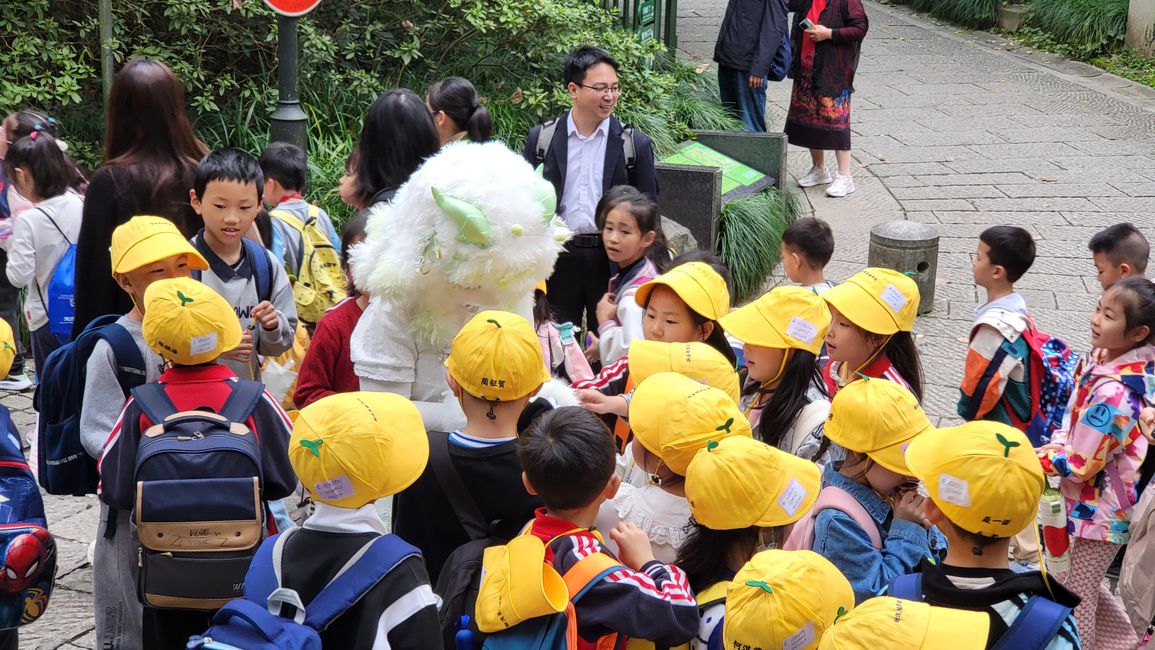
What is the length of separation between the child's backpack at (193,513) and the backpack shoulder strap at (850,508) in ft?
5.07

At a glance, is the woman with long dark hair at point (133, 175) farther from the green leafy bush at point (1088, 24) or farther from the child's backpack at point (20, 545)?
the green leafy bush at point (1088, 24)

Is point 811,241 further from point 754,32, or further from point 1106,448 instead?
point 754,32

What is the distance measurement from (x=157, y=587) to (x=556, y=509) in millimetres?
1111

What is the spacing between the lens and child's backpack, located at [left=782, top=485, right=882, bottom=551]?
3160 millimetres

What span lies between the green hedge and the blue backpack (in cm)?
532

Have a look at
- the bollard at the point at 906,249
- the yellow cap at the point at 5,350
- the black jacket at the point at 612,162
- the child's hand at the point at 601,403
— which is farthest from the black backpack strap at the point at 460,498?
the bollard at the point at 906,249

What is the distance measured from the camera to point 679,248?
7453mm

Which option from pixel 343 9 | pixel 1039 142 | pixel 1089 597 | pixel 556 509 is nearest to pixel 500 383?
pixel 556 509

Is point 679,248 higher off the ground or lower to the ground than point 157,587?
lower

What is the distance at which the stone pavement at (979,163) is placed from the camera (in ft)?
26.6

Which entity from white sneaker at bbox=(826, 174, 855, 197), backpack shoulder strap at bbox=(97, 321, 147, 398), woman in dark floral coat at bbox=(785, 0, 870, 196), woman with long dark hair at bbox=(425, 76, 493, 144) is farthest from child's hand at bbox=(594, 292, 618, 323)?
white sneaker at bbox=(826, 174, 855, 197)

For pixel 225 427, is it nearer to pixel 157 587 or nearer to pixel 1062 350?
pixel 157 587

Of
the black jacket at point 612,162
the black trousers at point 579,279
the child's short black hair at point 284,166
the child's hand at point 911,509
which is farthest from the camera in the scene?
the black jacket at point 612,162

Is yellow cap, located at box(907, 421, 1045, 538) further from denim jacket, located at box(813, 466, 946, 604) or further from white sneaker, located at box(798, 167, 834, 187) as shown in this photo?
white sneaker, located at box(798, 167, 834, 187)
